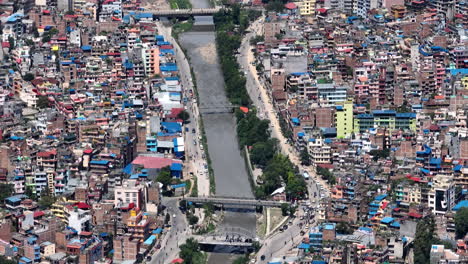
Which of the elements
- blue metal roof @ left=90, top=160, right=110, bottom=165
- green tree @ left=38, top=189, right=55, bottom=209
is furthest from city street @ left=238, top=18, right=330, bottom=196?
green tree @ left=38, top=189, right=55, bottom=209

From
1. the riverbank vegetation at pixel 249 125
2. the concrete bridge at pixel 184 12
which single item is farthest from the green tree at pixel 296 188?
the concrete bridge at pixel 184 12

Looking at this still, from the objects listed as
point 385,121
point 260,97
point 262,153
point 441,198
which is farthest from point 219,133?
point 441,198

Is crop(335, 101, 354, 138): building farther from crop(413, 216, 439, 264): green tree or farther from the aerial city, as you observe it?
crop(413, 216, 439, 264): green tree

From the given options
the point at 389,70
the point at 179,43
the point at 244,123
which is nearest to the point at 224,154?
the point at 244,123

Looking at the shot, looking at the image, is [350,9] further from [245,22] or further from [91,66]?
[91,66]

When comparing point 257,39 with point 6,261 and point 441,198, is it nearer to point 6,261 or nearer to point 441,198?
point 441,198

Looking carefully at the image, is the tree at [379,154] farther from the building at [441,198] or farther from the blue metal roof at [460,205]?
the blue metal roof at [460,205]
